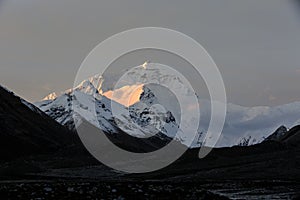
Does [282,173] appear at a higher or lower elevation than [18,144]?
lower

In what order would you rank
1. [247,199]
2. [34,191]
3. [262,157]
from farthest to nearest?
[262,157] → [247,199] → [34,191]

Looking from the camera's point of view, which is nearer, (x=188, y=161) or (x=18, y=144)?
(x=188, y=161)

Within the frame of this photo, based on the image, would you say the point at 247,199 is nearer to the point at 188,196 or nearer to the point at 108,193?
the point at 188,196

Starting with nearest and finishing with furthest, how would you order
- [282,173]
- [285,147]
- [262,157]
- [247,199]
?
[247,199] → [282,173] → [262,157] → [285,147]

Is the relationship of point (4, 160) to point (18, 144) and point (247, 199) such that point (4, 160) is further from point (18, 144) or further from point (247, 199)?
point (247, 199)

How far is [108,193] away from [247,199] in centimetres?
1724

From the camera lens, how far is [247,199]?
168ft

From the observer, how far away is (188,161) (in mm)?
174375

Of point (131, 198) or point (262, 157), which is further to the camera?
point (262, 157)

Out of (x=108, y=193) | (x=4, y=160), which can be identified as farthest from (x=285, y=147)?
(x=108, y=193)

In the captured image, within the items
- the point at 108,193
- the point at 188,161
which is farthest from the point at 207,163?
the point at 108,193

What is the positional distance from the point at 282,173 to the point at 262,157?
41.1m

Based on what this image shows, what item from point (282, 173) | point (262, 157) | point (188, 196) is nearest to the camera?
point (188, 196)

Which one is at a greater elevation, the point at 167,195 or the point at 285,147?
the point at 285,147
